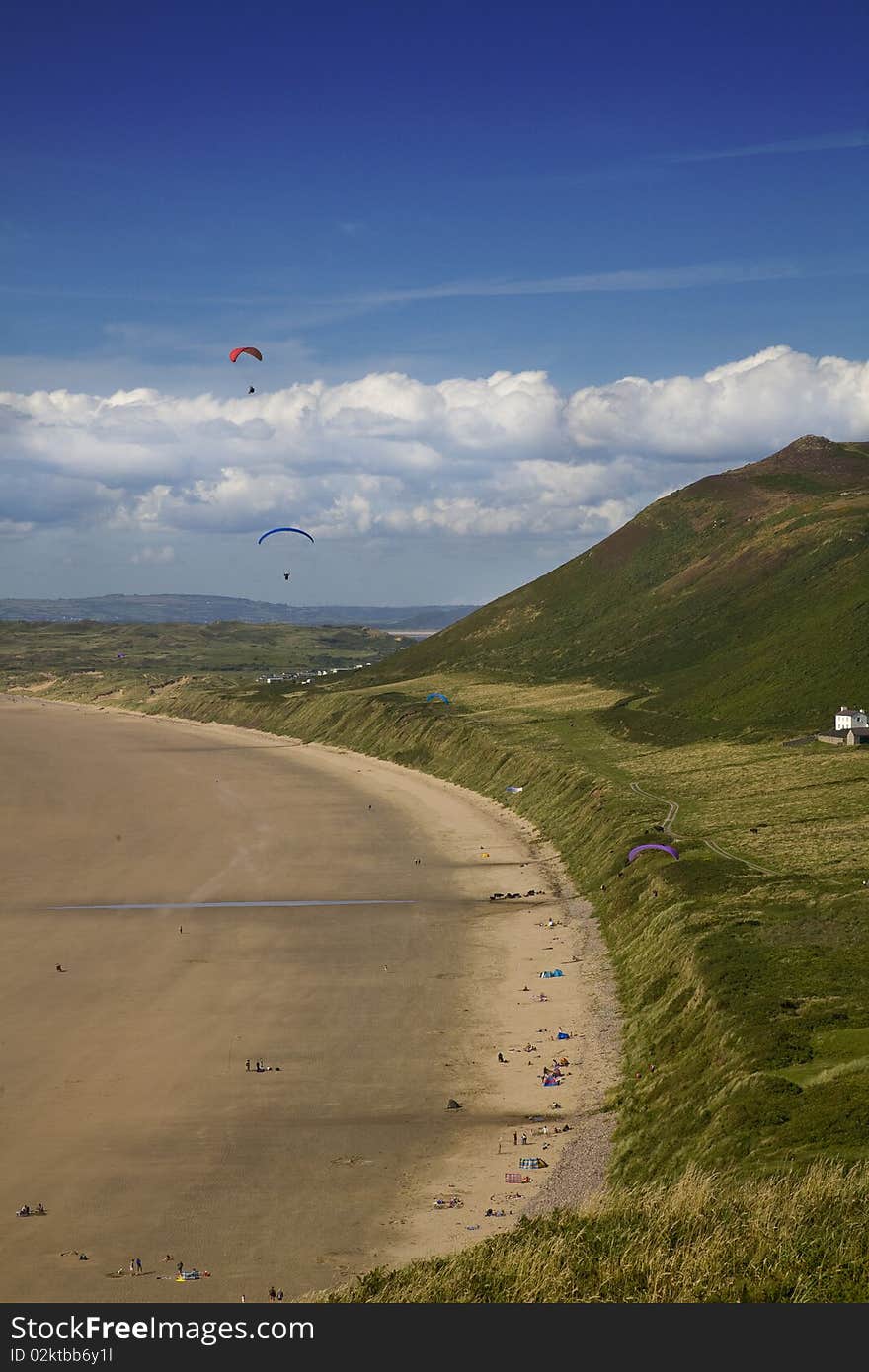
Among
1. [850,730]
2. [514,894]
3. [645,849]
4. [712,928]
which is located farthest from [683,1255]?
[850,730]

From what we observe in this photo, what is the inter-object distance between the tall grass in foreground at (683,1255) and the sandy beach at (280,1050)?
3807 millimetres

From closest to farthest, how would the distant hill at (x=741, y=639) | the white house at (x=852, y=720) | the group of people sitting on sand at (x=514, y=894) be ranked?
the group of people sitting on sand at (x=514, y=894)
the white house at (x=852, y=720)
the distant hill at (x=741, y=639)

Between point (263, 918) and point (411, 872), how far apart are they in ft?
43.0

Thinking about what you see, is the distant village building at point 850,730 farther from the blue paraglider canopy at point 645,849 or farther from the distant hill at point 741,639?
the blue paraglider canopy at point 645,849

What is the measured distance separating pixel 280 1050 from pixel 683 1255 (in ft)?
73.2

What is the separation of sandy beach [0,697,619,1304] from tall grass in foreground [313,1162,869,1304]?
3.81 m

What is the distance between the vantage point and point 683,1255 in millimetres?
23375

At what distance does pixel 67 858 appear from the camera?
79125 mm

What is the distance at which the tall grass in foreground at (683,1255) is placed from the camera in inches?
880

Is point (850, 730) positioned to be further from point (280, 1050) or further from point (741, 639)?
point (280, 1050)

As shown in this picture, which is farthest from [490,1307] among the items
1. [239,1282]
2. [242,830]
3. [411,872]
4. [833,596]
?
[833,596]

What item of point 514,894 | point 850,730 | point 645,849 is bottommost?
point 514,894

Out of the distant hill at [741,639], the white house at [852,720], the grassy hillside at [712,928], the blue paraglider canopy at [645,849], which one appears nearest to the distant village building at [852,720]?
the white house at [852,720]

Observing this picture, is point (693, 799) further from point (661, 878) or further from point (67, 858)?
point (67, 858)
